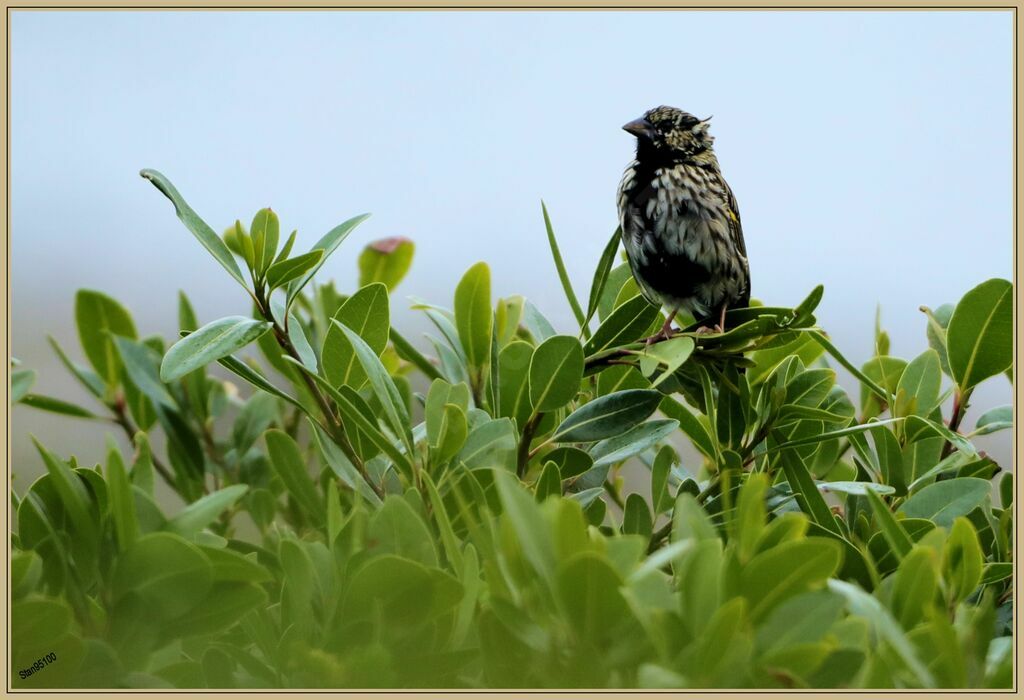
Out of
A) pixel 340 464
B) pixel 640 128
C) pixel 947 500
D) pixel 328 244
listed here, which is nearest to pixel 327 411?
pixel 340 464

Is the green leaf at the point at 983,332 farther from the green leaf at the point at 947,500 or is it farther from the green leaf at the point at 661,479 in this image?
the green leaf at the point at 661,479

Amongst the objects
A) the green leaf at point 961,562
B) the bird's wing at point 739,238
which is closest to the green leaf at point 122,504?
the green leaf at point 961,562

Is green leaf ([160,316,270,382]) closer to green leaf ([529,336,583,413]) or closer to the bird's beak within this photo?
green leaf ([529,336,583,413])

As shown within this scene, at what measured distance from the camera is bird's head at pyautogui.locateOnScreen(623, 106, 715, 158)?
1.71m

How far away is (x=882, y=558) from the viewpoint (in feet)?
2.12

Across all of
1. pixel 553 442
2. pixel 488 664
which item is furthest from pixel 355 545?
pixel 553 442

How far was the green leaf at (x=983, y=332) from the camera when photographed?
0.78 m

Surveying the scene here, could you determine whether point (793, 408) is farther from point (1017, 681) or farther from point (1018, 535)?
point (1017, 681)

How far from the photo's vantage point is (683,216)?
1.56 meters

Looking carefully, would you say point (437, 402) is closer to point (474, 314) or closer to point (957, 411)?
point (474, 314)

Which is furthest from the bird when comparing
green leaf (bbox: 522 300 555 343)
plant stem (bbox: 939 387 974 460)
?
plant stem (bbox: 939 387 974 460)

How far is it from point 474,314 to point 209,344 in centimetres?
25

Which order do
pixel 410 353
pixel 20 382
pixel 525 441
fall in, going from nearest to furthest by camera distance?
pixel 20 382, pixel 525 441, pixel 410 353
